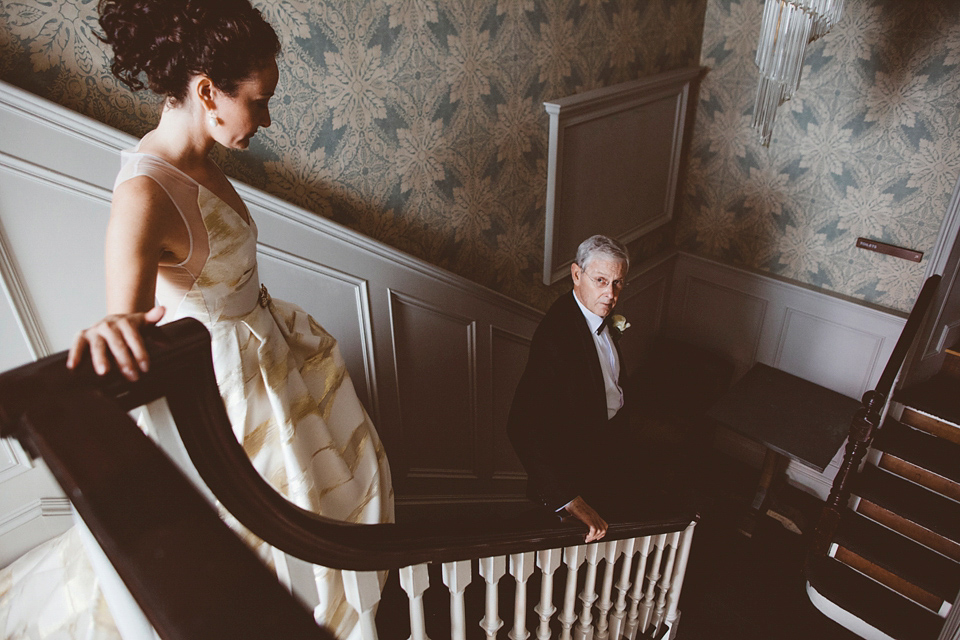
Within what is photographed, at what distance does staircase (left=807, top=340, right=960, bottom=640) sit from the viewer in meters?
2.54

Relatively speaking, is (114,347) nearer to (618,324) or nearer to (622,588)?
(622,588)

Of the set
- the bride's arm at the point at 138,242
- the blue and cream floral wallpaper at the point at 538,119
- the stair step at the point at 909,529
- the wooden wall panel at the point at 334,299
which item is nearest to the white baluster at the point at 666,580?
the wooden wall panel at the point at 334,299

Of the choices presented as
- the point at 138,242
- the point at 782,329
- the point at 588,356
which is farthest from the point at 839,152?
the point at 138,242

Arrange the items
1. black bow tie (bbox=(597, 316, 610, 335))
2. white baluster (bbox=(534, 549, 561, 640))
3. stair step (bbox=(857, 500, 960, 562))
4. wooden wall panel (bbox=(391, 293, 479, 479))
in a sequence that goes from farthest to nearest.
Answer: stair step (bbox=(857, 500, 960, 562)), wooden wall panel (bbox=(391, 293, 479, 479)), black bow tie (bbox=(597, 316, 610, 335)), white baluster (bbox=(534, 549, 561, 640))

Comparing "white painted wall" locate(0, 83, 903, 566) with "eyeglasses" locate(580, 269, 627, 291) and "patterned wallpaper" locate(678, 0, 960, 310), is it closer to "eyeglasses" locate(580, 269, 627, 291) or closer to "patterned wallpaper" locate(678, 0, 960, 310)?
"patterned wallpaper" locate(678, 0, 960, 310)

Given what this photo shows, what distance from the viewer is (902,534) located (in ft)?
8.90

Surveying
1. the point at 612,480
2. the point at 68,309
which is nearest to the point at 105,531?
the point at 68,309

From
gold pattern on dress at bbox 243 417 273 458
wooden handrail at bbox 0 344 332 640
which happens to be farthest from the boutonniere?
wooden handrail at bbox 0 344 332 640

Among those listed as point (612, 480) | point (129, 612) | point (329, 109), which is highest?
point (329, 109)

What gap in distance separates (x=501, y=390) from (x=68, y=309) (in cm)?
185

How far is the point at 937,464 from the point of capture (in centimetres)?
263

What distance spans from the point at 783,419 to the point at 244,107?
9.78 feet

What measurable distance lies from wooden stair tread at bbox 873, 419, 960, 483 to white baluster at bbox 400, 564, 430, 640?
2633 mm

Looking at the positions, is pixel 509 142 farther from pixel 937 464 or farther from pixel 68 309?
pixel 937 464
